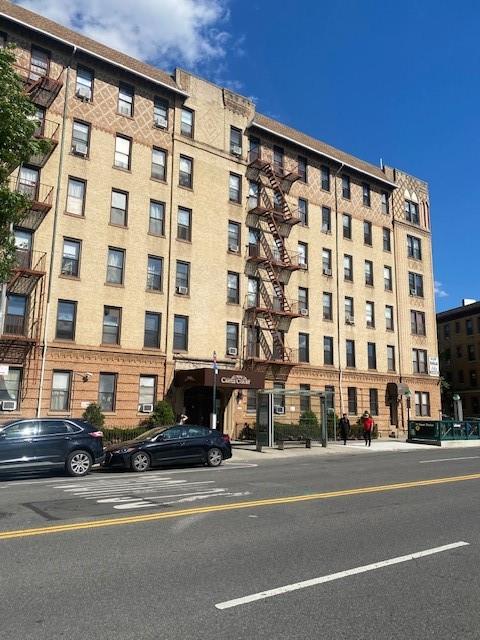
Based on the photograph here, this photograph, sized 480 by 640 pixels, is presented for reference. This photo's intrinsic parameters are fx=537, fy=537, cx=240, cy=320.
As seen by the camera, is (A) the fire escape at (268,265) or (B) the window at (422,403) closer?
(A) the fire escape at (268,265)

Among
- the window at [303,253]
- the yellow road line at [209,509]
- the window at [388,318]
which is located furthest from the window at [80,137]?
the window at [388,318]

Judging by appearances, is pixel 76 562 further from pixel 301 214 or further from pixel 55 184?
pixel 301 214

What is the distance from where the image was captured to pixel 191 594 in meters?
5.04

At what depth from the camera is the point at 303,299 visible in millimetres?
34562

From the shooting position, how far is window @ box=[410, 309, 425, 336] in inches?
1601

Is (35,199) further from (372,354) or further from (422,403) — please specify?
(422,403)

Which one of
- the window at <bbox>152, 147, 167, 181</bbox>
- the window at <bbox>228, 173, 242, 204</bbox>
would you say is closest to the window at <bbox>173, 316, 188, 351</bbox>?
the window at <bbox>152, 147, 167, 181</bbox>

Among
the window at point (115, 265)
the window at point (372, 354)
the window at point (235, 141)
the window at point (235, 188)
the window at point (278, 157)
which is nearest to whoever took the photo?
the window at point (115, 265)

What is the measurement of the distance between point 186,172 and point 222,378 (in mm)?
12284

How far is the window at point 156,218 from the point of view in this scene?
2859 cm

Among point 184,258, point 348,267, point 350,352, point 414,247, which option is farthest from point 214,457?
point 414,247

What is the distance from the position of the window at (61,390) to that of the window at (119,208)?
26.7 feet

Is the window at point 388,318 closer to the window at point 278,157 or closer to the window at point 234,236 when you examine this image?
the window at point 278,157

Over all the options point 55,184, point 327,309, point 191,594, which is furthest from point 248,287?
point 191,594
